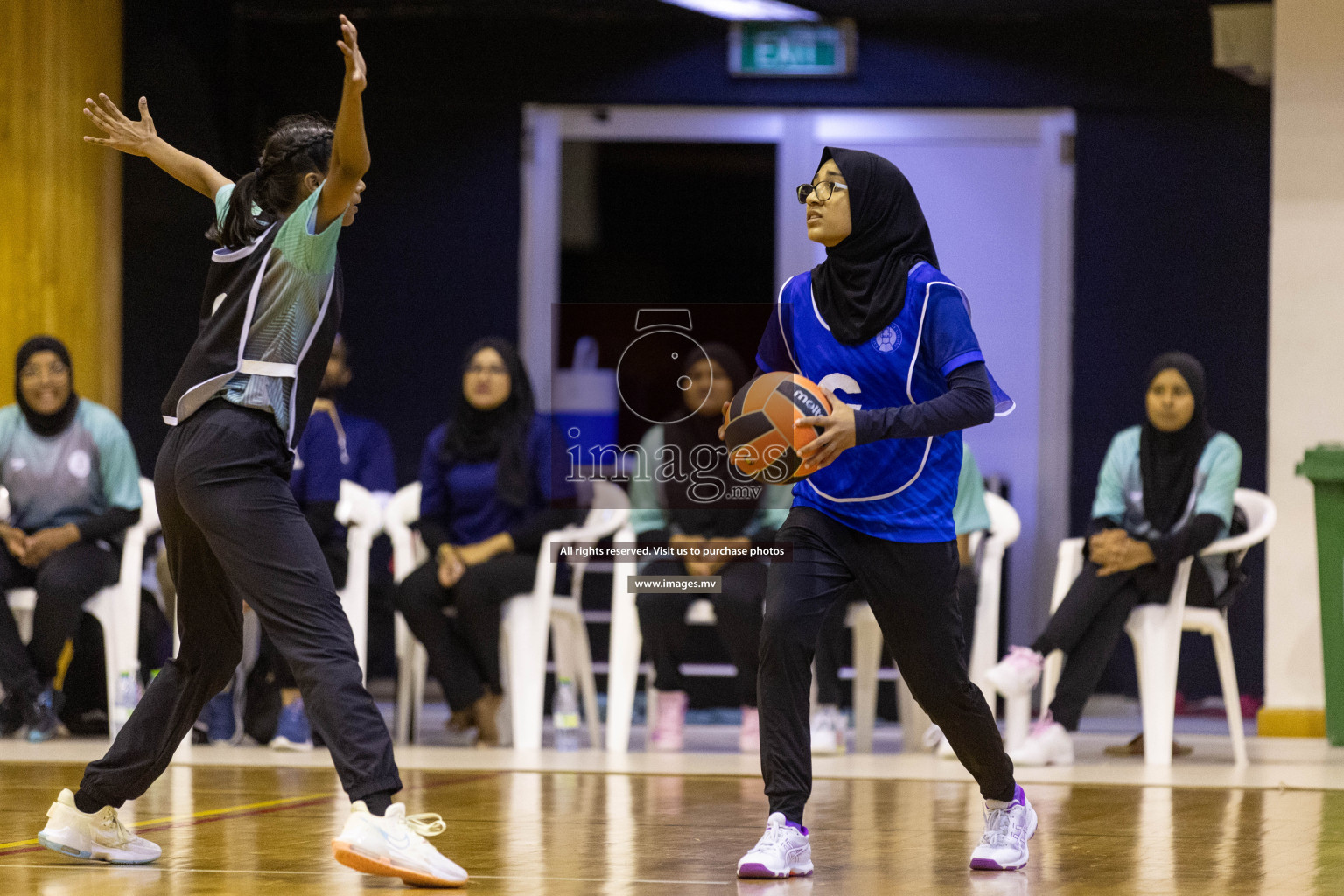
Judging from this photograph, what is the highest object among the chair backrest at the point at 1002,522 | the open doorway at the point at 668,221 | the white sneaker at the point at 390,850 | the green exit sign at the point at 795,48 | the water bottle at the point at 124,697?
the green exit sign at the point at 795,48

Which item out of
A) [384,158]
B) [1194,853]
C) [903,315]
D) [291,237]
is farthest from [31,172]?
[1194,853]

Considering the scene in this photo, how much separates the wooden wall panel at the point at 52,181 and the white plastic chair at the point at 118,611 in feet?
3.58

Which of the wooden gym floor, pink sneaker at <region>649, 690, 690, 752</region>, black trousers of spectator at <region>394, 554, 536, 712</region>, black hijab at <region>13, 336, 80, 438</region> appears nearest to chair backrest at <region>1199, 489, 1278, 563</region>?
the wooden gym floor

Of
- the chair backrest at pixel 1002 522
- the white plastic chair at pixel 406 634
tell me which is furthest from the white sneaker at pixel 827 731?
the white plastic chair at pixel 406 634

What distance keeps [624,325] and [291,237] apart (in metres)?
2.08

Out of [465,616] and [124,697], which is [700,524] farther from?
[124,697]

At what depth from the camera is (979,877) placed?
3.18m

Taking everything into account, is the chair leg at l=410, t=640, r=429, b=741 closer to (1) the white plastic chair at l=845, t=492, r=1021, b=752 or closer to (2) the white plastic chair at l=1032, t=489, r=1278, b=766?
(1) the white plastic chair at l=845, t=492, r=1021, b=752

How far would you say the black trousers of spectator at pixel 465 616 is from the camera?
571 centimetres

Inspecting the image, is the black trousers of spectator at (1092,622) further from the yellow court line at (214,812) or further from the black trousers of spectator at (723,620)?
the yellow court line at (214,812)

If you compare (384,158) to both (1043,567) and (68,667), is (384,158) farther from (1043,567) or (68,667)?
(1043,567)

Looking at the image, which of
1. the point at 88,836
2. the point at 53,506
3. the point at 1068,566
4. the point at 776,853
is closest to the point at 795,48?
the point at 1068,566

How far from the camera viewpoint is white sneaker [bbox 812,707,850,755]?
→ 5.62m

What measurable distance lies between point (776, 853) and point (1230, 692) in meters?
3.01
